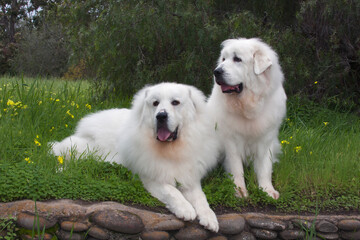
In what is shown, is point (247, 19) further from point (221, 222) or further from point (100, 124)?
point (221, 222)

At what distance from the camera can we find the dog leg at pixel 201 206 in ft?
10.0

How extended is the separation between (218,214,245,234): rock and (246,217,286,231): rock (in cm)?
10

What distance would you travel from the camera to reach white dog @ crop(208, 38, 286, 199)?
3566 millimetres

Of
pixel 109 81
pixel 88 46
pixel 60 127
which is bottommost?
pixel 60 127

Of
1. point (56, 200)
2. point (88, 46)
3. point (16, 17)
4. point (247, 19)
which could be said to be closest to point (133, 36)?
point (88, 46)

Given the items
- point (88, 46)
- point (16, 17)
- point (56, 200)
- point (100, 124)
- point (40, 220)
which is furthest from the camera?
point (16, 17)

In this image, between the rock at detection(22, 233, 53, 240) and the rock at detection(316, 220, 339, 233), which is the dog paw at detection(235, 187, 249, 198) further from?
the rock at detection(22, 233, 53, 240)

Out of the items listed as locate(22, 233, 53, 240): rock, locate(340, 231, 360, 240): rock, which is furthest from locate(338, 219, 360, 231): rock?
locate(22, 233, 53, 240): rock

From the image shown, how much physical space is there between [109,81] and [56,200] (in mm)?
3205

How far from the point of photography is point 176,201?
3.14 m

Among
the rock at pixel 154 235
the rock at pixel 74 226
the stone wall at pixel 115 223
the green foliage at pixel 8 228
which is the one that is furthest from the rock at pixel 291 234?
the green foliage at pixel 8 228

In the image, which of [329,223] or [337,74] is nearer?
[329,223]

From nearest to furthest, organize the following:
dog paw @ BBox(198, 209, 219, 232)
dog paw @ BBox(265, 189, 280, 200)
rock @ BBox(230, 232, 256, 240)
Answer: dog paw @ BBox(198, 209, 219, 232) < rock @ BBox(230, 232, 256, 240) < dog paw @ BBox(265, 189, 280, 200)

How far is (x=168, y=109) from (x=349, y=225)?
2033mm
